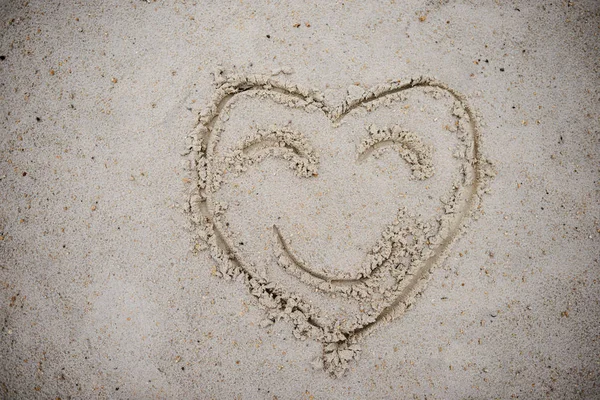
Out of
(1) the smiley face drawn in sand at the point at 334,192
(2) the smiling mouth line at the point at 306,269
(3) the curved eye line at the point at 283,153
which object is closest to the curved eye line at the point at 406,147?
(1) the smiley face drawn in sand at the point at 334,192

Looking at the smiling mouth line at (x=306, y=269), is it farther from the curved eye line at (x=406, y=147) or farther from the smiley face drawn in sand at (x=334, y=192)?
A: the curved eye line at (x=406, y=147)

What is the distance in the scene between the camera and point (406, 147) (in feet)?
6.42

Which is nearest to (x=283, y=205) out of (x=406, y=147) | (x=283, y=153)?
(x=283, y=153)

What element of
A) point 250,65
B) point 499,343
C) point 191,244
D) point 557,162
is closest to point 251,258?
→ point 191,244

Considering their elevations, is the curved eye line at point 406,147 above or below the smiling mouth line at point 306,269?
above

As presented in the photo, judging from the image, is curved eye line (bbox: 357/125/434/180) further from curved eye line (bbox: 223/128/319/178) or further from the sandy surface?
curved eye line (bbox: 223/128/319/178)

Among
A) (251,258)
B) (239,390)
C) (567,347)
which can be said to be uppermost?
(251,258)

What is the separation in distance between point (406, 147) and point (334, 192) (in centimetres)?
49

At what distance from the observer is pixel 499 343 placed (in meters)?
1.93

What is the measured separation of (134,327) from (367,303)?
1.33 m

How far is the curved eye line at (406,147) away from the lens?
6.32 ft

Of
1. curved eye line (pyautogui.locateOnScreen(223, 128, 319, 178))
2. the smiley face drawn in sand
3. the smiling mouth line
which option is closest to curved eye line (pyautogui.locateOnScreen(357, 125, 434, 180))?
the smiley face drawn in sand

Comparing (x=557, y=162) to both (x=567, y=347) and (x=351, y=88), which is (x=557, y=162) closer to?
(x=567, y=347)

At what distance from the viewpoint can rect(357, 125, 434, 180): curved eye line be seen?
1.93 m
